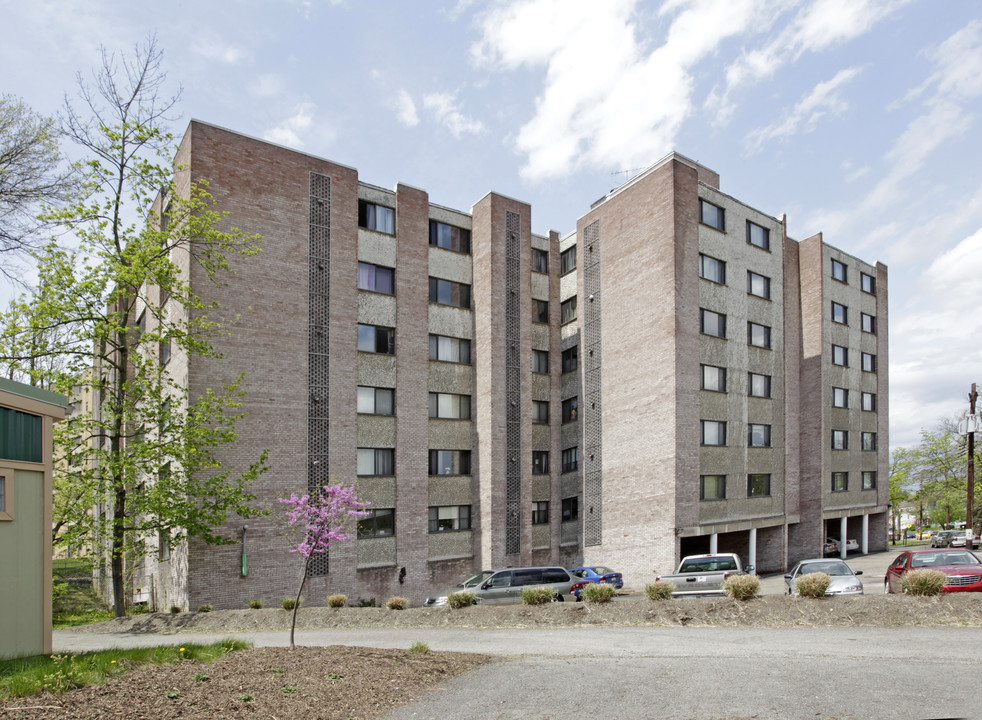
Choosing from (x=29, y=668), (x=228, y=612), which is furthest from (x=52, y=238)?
(x=29, y=668)

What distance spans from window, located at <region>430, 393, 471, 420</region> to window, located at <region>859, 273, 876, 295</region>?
31.5m

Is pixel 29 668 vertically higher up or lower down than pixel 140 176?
lower down

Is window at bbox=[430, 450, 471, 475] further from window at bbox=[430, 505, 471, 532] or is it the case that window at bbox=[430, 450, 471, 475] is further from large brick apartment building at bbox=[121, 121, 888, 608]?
window at bbox=[430, 505, 471, 532]

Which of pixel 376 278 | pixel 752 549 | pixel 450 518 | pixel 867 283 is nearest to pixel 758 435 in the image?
pixel 752 549

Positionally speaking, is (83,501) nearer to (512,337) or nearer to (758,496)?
(512,337)

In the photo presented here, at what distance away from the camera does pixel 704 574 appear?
2466cm

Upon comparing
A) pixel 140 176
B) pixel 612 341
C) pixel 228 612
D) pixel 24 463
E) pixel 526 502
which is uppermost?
pixel 140 176

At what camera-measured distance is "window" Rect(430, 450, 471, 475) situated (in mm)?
33675

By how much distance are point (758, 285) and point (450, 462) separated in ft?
68.4

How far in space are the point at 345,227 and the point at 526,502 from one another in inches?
652

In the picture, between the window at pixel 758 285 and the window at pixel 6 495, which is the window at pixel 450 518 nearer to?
the window at pixel 758 285

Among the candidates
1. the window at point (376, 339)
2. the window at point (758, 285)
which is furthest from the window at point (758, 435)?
the window at point (376, 339)

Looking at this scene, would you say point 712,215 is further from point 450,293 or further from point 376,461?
point 376,461

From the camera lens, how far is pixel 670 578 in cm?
2603
